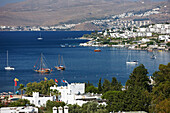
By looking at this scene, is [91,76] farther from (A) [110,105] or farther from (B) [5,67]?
(A) [110,105]

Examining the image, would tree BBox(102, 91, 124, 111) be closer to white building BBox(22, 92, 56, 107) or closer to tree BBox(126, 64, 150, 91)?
white building BBox(22, 92, 56, 107)

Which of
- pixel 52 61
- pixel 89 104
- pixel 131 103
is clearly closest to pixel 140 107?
pixel 131 103

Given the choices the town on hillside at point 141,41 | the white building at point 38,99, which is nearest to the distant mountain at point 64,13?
the town on hillside at point 141,41

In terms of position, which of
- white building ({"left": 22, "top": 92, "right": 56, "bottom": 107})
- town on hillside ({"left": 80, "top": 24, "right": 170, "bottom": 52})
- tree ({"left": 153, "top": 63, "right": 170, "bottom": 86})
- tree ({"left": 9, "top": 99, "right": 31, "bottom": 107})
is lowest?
town on hillside ({"left": 80, "top": 24, "right": 170, "bottom": 52})

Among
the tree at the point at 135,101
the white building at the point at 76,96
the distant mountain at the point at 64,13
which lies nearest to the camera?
the tree at the point at 135,101

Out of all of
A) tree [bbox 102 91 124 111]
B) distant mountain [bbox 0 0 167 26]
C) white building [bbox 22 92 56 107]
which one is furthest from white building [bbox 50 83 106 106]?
distant mountain [bbox 0 0 167 26]

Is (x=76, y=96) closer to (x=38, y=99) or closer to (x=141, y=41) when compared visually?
(x=38, y=99)

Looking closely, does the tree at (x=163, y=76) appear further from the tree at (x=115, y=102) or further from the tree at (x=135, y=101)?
the tree at (x=115, y=102)

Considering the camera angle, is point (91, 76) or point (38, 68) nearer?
point (91, 76)
